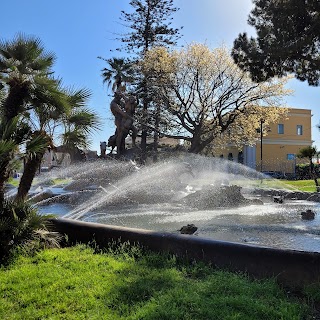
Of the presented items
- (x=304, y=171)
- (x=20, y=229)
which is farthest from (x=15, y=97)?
(x=304, y=171)

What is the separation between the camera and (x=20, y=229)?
498 cm

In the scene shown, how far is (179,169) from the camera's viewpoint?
16.0m

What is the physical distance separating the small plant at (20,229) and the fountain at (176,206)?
2242mm

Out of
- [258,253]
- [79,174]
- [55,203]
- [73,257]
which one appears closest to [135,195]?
[55,203]

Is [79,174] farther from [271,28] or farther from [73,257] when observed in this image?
[73,257]

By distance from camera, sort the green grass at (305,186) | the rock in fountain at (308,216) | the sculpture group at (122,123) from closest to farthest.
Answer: the rock in fountain at (308,216) → the sculpture group at (122,123) → the green grass at (305,186)

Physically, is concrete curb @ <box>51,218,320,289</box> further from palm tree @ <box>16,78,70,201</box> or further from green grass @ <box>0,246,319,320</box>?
palm tree @ <box>16,78,70,201</box>

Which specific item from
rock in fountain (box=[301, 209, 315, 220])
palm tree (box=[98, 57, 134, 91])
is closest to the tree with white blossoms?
palm tree (box=[98, 57, 134, 91])

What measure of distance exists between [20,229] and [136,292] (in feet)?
7.03

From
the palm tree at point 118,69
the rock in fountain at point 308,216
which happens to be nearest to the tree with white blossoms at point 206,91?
the palm tree at point 118,69

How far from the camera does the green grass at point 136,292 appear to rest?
3100mm

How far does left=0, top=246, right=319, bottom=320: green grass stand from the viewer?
310cm

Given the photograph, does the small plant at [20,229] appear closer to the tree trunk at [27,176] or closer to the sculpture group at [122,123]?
the tree trunk at [27,176]

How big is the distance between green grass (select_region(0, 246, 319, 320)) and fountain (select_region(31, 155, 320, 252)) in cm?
118
